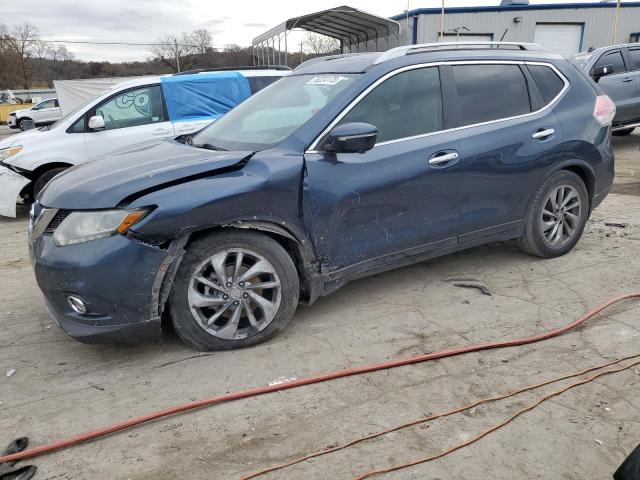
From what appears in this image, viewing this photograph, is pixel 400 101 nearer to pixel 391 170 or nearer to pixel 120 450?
pixel 391 170

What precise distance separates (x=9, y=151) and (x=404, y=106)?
574 centimetres

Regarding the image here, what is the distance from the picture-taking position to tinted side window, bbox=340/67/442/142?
3.59 m

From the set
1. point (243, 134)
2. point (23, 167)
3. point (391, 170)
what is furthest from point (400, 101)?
point (23, 167)

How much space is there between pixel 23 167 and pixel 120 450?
5608 millimetres

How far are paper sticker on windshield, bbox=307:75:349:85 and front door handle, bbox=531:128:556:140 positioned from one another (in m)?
1.65

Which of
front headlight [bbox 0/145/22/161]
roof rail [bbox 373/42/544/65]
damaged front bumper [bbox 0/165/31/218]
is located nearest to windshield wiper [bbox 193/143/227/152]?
roof rail [bbox 373/42/544/65]

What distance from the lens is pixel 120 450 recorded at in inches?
95.9

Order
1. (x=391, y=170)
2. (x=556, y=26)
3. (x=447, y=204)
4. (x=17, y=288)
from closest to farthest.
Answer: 1. (x=391, y=170)
2. (x=447, y=204)
3. (x=17, y=288)
4. (x=556, y=26)

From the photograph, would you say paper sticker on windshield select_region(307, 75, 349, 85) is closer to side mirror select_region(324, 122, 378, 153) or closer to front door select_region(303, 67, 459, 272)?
front door select_region(303, 67, 459, 272)

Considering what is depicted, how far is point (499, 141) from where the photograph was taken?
4020 millimetres

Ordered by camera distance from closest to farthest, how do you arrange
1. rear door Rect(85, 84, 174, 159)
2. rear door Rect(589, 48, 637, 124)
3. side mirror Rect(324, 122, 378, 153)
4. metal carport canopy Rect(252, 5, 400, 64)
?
side mirror Rect(324, 122, 378, 153) < rear door Rect(85, 84, 174, 159) < rear door Rect(589, 48, 637, 124) < metal carport canopy Rect(252, 5, 400, 64)

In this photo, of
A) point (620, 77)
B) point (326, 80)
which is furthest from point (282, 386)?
point (620, 77)

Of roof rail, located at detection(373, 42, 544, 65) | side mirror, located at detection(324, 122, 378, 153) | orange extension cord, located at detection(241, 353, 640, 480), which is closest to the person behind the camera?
orange extension cord, located at detection(241, 353, 640, 480)

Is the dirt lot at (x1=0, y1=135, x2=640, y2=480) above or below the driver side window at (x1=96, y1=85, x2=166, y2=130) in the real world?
below
